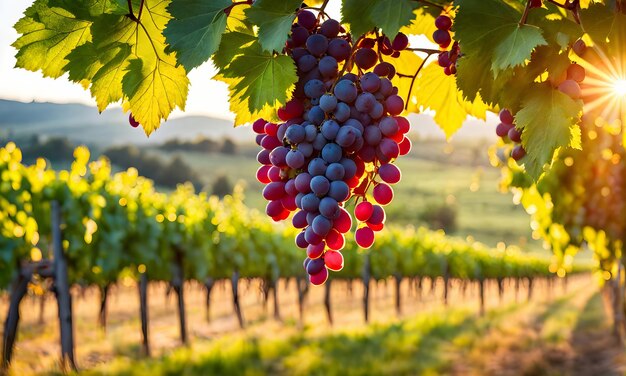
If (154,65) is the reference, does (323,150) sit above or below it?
below

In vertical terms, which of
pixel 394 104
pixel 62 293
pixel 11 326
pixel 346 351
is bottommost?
pixel 346 351

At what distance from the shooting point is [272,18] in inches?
44.5

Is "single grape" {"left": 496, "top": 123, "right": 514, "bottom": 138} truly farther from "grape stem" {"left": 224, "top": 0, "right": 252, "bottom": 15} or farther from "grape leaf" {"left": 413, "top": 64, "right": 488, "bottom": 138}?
"grape stem" {"left": 224, "top": 0, "right": 252, "bottom": 15}

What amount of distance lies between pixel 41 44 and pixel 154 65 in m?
0.24

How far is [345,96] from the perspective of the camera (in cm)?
117

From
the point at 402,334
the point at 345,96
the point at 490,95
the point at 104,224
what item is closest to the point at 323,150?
the point at 345,96

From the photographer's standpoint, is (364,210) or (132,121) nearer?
(364,210)

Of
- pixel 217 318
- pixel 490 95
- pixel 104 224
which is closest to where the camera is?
pixel 490 95

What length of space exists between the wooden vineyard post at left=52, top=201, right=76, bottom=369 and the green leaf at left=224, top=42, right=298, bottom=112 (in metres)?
7.44

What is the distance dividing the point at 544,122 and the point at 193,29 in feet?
2.19

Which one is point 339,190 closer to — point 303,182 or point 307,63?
point 303,182

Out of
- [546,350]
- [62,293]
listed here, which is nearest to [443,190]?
[546,350]

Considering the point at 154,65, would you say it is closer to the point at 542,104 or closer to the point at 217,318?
the point at 542,104

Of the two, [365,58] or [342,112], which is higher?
[365,58]
